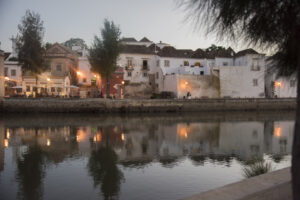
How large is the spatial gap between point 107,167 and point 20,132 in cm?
1273

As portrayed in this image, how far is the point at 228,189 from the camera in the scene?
4371 millimetres

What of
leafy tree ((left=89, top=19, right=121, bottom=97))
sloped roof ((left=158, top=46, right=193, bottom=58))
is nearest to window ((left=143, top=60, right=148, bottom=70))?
sloped roof ((left=158, top=46, right=193, bottom=58))

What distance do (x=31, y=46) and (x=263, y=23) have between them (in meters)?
38.8

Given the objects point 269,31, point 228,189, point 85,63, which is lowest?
point 228,189

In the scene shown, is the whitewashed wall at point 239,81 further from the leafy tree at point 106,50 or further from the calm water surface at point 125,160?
the calm water surface at point 125,160

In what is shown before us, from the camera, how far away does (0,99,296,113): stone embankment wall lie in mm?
34562

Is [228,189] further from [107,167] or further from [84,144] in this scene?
[84,144]

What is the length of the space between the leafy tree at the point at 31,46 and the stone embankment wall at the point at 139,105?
5.60 meters

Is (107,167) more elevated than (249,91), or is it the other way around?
(249,91)

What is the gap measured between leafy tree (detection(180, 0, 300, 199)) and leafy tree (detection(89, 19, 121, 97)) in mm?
35182

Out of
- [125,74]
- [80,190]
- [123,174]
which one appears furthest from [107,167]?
[125,74]

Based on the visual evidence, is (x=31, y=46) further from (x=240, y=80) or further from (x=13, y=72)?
(x=240, y=80)

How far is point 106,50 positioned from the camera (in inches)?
1487

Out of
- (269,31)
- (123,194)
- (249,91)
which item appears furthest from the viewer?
(249,91)
